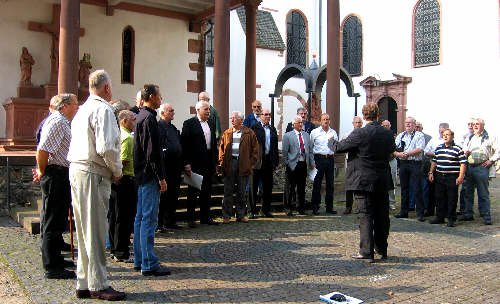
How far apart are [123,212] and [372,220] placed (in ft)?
9.89

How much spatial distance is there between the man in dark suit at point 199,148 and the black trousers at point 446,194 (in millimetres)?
4015

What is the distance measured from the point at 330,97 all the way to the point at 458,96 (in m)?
12.7

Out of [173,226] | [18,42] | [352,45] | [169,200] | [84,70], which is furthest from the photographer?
[352,45]

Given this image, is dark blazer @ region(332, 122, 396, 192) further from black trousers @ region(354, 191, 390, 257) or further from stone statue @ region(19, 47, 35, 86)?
stone statue @ region(19, 47, 35, 86)

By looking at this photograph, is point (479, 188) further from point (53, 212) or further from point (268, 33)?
point (268, 33)

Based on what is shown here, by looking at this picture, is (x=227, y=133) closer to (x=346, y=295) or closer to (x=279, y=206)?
(x=279, y=206)

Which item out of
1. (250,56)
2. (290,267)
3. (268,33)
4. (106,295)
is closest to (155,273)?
(106,295)

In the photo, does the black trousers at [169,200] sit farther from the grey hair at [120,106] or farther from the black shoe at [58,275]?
the black shoe at [58,275]

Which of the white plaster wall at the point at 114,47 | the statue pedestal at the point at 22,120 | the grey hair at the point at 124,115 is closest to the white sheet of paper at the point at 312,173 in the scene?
the grey hair at the point at 124,115

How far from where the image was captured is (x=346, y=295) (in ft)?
14.7

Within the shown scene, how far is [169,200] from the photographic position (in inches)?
288

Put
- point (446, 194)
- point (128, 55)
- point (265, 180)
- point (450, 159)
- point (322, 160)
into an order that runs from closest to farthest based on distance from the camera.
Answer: point (450, 159) < point (446, 194) < point (265, 180) < point (322, 160) < point (128, 55)

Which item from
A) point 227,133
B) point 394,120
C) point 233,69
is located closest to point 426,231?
point 227,133

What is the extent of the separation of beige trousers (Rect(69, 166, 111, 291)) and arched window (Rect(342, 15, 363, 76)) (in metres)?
23.9
